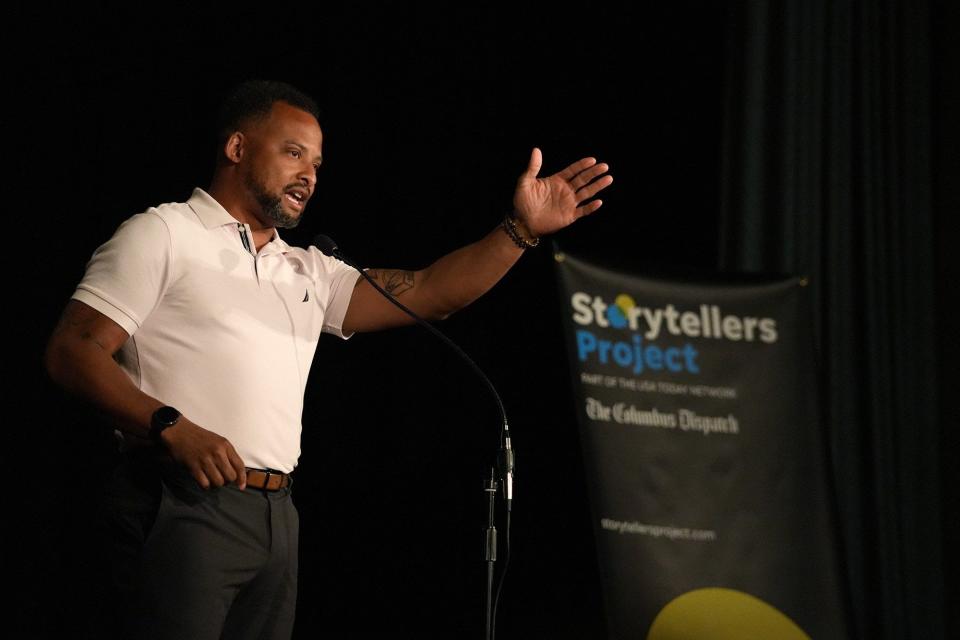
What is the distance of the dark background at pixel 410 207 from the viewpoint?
10.2ft

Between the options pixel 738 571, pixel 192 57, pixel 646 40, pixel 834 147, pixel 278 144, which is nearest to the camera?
pixel 278 144

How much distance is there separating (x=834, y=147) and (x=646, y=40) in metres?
0.82

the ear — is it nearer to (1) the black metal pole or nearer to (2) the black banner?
(2) the black banner

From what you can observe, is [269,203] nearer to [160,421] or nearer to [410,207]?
[160,421]

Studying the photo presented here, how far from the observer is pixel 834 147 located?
3.54 meters

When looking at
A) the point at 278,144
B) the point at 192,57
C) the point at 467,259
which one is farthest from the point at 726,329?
the point at 192,57

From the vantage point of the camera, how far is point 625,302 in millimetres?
2746

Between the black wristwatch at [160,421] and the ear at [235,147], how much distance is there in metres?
0.78

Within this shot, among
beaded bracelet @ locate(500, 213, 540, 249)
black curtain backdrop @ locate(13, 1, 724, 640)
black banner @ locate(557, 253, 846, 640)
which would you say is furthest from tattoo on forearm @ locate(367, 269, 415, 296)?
black curtain backdrop @ locate(13, 1, 724, 640)

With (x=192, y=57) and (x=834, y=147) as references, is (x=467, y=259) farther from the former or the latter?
(x=834, y=147)

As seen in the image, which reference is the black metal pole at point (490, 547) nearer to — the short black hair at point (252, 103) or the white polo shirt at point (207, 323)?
the white polo shirt at point (207, 323)

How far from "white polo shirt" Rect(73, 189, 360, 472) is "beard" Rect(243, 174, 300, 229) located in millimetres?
99

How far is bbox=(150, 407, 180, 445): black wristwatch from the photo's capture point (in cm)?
188

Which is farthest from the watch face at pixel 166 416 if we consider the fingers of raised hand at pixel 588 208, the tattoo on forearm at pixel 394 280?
the fingers of raised hand at pixel 588 208
